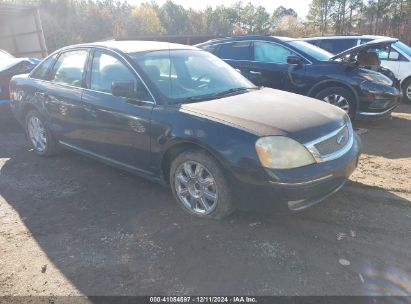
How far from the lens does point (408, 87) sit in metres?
9.42

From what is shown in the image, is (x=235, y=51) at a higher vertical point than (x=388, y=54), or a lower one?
higher

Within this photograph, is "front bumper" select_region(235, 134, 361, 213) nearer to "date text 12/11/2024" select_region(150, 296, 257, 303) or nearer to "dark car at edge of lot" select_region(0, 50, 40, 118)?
"date text 12/11/2024" select_region(150, 296, 257, 303)

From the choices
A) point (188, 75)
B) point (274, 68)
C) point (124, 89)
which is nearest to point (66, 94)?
point (124, 89)

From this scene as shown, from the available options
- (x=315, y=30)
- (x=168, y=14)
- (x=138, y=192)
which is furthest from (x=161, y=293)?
(x=168, y=14)

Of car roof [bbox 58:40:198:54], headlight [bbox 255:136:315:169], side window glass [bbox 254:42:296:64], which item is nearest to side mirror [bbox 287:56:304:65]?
side window glass [bbox 254:42:296:64]

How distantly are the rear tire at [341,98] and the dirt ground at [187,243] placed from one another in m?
2.08

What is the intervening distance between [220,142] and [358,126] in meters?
4.62

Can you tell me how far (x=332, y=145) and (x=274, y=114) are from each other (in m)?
0.59

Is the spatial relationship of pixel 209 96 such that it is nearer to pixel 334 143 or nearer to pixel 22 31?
pixel 334 143

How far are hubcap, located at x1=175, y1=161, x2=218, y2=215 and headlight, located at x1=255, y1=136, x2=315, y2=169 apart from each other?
1.85 feet

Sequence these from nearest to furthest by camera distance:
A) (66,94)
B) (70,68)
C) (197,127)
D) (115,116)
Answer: (197,127) < (115,116) < (66,94) < (70,68)

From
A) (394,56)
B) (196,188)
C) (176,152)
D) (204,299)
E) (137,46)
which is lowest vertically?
(204,299)

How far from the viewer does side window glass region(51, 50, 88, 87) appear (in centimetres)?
485

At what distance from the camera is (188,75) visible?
4.36 meters
